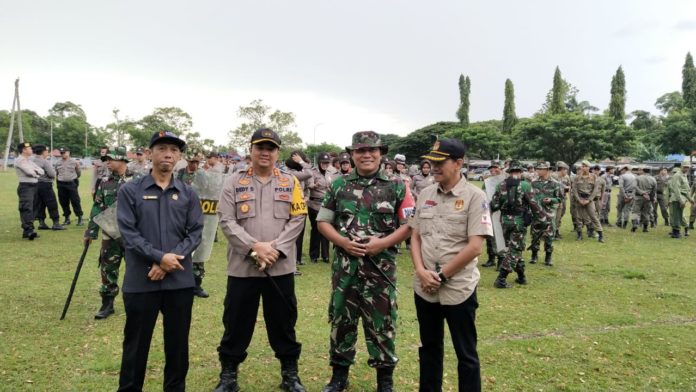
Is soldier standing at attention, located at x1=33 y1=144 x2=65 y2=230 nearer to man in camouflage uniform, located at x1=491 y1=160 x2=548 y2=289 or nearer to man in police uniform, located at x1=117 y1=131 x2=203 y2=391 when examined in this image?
man in police uniform, located at x1=117 y1=131 x2=203 y2=391

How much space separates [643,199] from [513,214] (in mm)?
9324

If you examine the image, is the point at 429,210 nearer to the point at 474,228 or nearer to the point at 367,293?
the point at 474,228

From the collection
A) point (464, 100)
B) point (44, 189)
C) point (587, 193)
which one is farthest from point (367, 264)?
point (464, 100)

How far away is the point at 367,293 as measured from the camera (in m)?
3.80

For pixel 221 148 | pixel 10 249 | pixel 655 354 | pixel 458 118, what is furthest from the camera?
pixel 458 118

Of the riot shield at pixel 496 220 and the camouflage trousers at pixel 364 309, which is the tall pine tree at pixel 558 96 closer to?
the riot shield at pixel 496 220

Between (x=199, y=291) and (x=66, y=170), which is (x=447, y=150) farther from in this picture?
(x=66, y=170)

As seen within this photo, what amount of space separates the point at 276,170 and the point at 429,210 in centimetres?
145

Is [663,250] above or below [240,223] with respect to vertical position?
below

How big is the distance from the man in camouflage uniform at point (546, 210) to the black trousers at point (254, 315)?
6676 millimetres

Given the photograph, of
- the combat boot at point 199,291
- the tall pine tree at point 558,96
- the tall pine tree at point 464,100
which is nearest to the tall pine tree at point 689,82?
the tall pine tree at point 558,96

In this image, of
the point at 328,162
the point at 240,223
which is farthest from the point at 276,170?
the point at 328,162

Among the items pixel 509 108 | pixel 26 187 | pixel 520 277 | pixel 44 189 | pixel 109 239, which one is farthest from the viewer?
pixel 509 108

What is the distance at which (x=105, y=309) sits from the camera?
5.77m
